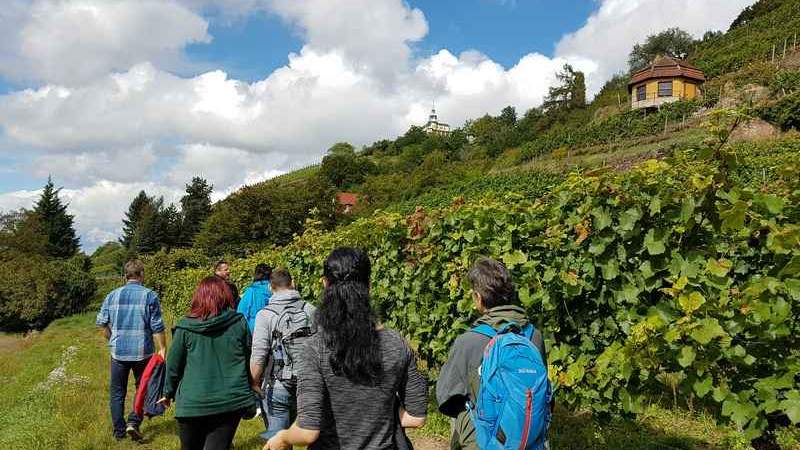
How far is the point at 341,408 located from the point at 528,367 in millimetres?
869

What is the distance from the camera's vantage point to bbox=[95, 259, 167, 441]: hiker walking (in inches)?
226

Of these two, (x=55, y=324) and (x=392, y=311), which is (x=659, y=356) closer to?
(x=392, y=311)

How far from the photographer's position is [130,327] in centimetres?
575

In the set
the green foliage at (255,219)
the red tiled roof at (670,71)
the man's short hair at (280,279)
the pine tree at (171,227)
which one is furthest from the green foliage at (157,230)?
the man's short hair at (280,279)

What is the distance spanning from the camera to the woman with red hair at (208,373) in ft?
12.2

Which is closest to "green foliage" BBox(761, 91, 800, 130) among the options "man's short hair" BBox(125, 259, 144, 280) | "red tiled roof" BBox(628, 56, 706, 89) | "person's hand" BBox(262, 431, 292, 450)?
"red tiled roof" BBox(628, 56, 706, 89)

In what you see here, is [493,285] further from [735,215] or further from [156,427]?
[156,427]

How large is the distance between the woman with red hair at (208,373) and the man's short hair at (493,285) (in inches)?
79.8

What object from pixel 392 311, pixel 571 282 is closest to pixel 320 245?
pixel 392 311

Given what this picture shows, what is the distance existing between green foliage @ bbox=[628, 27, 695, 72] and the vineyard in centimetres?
7550

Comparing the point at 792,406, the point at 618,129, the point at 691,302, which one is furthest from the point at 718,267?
the point at 618,129

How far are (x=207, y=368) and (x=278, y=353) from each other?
54 centimetres

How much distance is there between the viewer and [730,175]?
2.89 metres

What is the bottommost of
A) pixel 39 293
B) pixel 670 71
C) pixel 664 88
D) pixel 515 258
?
pixel 39 293
